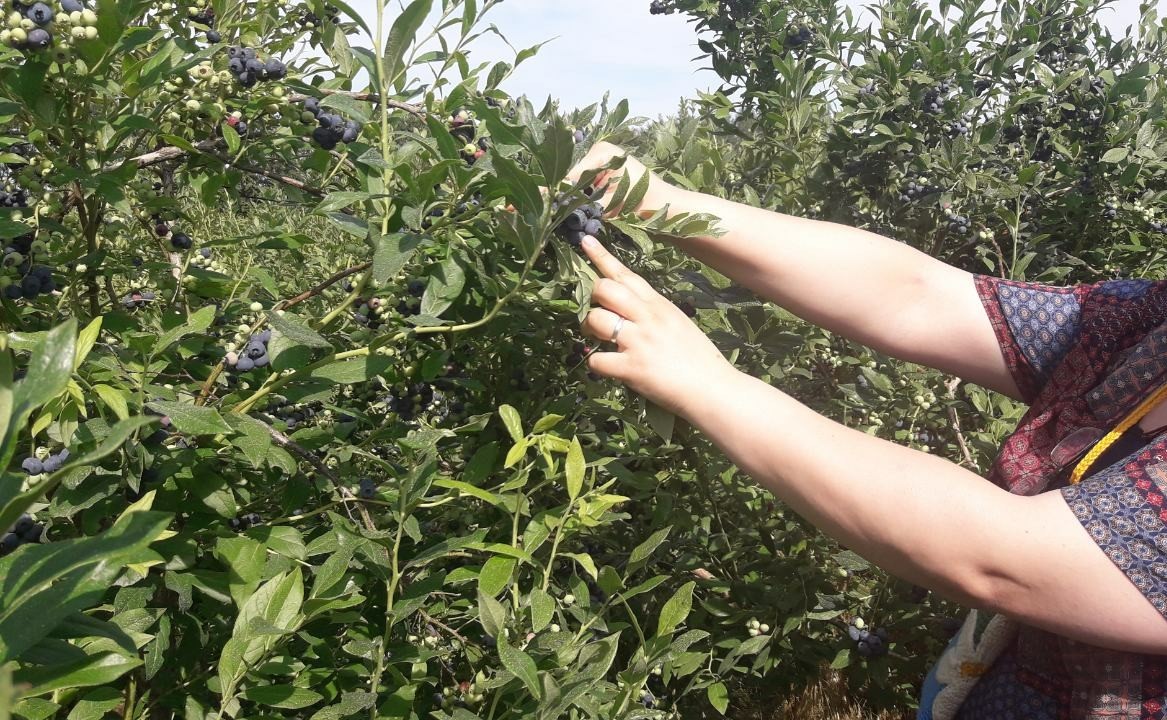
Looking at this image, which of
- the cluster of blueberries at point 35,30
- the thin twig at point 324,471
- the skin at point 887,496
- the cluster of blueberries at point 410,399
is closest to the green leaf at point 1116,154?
the skin at point 887,496

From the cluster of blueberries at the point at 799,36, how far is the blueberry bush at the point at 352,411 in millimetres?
478

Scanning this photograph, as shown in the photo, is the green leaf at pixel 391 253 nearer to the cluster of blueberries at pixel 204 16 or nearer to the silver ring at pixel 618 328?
the silver ring at pixel 618 328

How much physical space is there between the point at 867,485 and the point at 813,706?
1602 mm

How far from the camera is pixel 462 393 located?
173 cm

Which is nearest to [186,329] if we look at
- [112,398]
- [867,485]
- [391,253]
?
[112,398]

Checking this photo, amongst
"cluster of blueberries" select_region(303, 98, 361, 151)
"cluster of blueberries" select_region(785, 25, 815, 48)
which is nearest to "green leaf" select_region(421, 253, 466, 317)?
"cluster of blueberries" select_region(303, 98, 361, 151)

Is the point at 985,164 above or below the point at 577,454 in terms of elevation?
above

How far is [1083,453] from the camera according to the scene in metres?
1.44

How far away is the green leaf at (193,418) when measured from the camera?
102 centimetres

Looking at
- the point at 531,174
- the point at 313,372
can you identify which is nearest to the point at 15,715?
the point at 313,372

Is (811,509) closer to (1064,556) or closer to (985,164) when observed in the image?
(1064,556)

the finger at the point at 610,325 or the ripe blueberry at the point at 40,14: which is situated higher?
the ripe blueberry at the point at 40,14

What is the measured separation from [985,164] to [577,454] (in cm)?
219

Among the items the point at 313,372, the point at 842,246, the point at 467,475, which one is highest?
the point at 842,246
